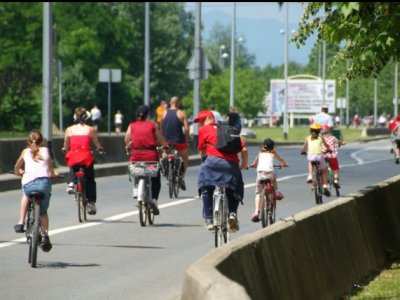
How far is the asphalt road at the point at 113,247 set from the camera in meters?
12.3

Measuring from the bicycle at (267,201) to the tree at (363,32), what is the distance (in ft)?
7.88

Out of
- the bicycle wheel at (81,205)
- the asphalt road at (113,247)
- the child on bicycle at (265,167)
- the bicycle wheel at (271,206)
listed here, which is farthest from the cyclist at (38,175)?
the bicycle wheel at (81,205)

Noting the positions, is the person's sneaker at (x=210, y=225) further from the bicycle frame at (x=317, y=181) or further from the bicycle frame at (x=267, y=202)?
the bicycle frame at (x=317, y=181)

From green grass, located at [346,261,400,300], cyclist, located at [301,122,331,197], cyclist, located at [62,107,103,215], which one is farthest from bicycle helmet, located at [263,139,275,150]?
cyclist, located at [301,122,331,197]

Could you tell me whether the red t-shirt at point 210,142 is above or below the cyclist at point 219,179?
above

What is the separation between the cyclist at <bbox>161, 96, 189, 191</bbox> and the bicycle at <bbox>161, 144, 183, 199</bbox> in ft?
0.35

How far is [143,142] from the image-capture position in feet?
64.3

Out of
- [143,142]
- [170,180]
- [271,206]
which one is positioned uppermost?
[143,142]

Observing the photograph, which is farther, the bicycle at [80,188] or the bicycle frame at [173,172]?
the bicycle frame at [173,172]

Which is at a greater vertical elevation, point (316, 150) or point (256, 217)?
point (316, 150)

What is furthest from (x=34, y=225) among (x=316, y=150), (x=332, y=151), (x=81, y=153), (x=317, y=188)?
(x=332, y=151)

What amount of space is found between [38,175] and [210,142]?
7.29 feet

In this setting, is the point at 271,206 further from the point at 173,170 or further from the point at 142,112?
the point at 173,170

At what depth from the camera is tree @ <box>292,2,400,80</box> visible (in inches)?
520
